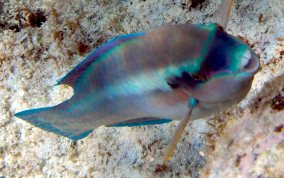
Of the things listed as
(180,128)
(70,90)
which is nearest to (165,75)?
(180,128)

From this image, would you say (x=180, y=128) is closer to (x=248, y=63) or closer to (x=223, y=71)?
(x=223, y=71)

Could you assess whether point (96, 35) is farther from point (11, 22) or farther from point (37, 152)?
point (37, 152)

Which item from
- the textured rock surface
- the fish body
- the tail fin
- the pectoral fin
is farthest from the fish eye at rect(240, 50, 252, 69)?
the tail fin

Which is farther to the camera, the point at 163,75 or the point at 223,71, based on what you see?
the point at 163,75

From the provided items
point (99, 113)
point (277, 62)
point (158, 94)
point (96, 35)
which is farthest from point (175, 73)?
point (96, 35)

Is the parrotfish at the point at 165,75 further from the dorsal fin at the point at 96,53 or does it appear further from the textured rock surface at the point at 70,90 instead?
the textured rock surface at the point at 70,90

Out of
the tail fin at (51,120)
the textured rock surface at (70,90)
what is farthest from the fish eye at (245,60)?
the tail fin at (51,120)

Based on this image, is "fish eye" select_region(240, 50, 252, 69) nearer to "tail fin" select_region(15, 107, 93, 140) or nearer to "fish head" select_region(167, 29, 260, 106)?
"fish head" select_region(167, 29, 260, 106)
